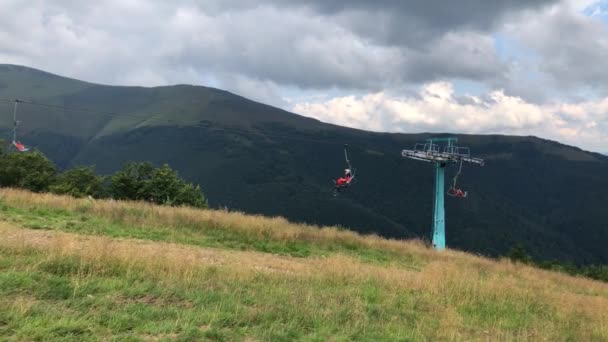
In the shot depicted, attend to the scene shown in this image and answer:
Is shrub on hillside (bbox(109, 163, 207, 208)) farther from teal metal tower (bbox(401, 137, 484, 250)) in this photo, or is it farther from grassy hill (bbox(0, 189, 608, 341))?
teal metal tower (bbox(401, 137, 484, 250))

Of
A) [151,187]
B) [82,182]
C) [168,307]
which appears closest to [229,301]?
[168,307]

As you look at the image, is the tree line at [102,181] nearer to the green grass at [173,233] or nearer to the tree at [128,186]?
the tree at [128,186]

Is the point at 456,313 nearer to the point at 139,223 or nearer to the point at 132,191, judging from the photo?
the point at 139,223

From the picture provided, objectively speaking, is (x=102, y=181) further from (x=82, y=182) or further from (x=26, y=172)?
(x=26, y=172)

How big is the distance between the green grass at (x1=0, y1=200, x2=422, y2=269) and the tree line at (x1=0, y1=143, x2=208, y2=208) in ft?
36.9

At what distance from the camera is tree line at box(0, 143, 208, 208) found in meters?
27.7

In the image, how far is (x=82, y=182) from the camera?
33094 millimetres

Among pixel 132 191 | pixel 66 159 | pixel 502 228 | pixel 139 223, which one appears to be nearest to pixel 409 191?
pixel 502 228

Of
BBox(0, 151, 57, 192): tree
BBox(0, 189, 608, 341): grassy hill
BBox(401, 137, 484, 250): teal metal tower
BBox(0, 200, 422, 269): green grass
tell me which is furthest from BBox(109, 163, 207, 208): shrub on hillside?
BBox(401, 137, 484, 250): teal metal tower

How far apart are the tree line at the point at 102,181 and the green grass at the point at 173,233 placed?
11.2 meters

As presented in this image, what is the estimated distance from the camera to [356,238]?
58.9 ft

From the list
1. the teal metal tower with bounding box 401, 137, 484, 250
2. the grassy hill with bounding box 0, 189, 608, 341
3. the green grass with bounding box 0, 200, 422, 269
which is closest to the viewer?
the grassy hill with bounding box 0, 189, 608, 341

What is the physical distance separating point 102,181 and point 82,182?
140 cm

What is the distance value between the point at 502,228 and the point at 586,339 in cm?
16090
